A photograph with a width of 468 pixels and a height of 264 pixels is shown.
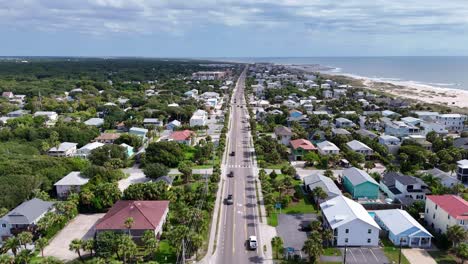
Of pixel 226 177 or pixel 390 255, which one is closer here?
pixel 390 255

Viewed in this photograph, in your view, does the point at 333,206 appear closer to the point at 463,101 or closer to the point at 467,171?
the point at 467,171

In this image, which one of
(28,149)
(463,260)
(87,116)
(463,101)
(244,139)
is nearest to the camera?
(463,260)

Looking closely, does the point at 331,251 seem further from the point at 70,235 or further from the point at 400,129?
the point at 400,129

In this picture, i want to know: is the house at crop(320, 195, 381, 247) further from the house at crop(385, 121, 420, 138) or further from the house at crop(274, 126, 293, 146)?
the house at crop(385, 121, 420, 138)

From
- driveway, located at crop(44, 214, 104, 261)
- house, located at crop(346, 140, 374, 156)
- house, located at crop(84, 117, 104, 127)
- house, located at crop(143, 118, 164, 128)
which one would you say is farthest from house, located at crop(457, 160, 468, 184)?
house, located at crop(84, 117, 104, 127)

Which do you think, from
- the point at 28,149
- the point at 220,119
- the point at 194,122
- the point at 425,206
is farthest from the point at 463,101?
the point at 28,149

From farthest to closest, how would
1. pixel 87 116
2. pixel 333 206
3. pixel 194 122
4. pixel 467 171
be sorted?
1. pixel 87 116
2. pixel 194 122
3. pixel 467 171
4. pixel 333 206

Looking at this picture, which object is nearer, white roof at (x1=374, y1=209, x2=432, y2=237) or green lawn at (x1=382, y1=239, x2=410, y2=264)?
green lawn at (x1=382, y1=239, x2=410, y2=264)

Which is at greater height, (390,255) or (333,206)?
(333,206)
